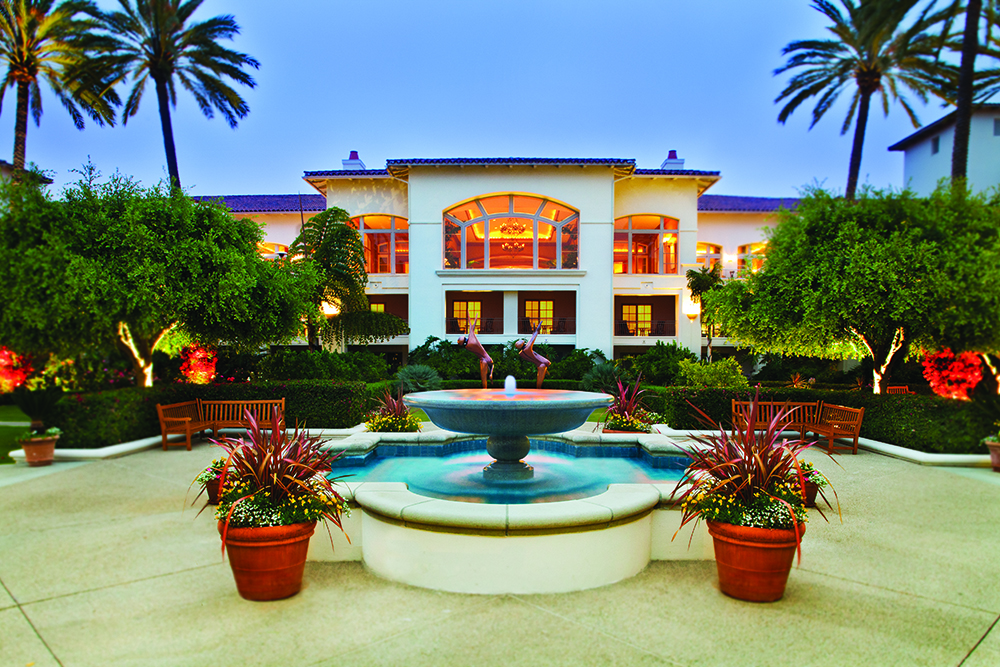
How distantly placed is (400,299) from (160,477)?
2279 centimetres

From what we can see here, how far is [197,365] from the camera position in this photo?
16391 millimetres

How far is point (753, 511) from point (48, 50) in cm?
2766

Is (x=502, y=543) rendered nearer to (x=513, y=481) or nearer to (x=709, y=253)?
(x=513, y=481)

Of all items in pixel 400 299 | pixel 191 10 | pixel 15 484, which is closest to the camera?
pixel 15 484

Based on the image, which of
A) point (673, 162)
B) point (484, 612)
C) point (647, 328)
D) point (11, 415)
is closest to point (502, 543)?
point (484, 612)

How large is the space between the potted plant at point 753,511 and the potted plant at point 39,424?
10.6 m

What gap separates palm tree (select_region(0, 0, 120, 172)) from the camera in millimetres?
19922

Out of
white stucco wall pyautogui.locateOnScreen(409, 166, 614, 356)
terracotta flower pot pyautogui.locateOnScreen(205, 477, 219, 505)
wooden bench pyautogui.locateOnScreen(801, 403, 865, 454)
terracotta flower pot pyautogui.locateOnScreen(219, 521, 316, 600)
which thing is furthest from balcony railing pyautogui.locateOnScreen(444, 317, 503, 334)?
terracotta flower pot pyautogui.locateOnScreen(219, 521, 316, 600)

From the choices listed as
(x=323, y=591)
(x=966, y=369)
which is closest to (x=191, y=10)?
(x=323, y=591)

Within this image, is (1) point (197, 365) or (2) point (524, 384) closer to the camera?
(1) point (197, 365)

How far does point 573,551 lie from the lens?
14.6ft

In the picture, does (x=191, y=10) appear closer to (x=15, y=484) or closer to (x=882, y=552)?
(x=15, y=484)

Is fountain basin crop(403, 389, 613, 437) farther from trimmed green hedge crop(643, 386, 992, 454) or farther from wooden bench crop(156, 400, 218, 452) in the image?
wooden bench crop(156, 400, 218, 452)

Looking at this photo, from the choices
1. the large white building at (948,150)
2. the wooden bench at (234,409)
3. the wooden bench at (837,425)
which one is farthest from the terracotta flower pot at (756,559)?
the large white building at (948,150)
